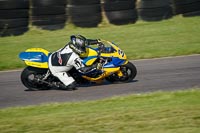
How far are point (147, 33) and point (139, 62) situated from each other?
3955 millimetres

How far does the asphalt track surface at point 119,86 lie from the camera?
35.6 ft

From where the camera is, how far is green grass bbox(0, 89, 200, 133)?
723cm

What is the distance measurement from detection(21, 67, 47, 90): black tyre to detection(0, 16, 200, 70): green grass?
2856 millimetres

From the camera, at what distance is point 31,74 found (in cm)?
1157

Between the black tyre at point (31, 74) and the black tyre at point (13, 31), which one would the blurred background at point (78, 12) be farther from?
the black tyre at point (31, 74)

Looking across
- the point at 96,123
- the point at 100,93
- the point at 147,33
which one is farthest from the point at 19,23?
the point at 96,123

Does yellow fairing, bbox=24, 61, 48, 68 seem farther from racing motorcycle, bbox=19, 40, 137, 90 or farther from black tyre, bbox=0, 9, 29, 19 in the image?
black tyre, bbox=0, 9, 29, 19

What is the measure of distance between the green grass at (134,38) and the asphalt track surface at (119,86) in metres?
1.55

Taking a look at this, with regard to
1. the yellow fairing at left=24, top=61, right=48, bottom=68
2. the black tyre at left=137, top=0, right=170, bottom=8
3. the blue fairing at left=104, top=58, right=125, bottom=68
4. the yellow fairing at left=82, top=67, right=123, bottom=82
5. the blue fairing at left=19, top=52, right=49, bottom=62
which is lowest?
the yellow fairing at left=82, top=67, right=123, bottom=82

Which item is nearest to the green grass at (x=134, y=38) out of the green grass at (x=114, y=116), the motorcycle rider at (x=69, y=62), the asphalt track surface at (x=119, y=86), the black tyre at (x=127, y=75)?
the asphalt track surface at (x=119, y=86)

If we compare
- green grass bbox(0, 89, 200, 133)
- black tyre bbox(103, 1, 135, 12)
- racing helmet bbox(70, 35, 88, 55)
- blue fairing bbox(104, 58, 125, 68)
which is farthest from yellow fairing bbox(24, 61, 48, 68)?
black tyre bbox(103, 1, 135, 12)

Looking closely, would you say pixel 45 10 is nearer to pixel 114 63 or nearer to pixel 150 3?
pixel 150 3

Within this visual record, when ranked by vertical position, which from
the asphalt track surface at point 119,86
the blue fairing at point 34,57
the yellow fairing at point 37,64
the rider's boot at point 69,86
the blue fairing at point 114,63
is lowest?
the asphalt track surface at point 119,86

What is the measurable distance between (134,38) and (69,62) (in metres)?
6.48
